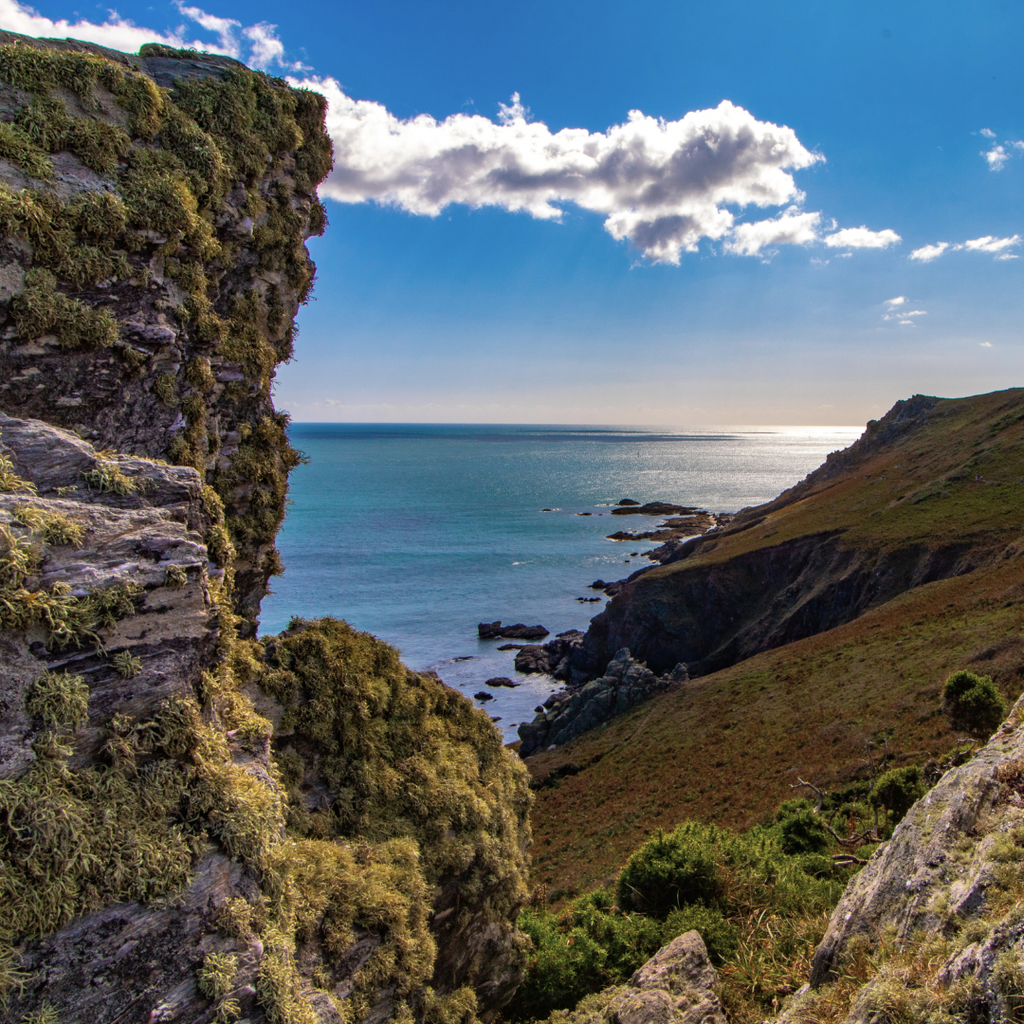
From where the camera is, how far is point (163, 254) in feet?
32.7

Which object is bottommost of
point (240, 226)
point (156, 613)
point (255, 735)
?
point (255, 735)

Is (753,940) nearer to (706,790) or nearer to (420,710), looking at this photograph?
(420,710)

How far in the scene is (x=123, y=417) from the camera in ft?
31.2

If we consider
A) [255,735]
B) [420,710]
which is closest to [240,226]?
[255,735]

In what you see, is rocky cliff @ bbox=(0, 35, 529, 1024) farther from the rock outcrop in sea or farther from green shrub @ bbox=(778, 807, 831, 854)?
the rock outcrop in sea

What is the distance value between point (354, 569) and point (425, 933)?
322 ft

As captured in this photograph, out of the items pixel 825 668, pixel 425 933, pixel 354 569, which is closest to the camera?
pixel 425 933

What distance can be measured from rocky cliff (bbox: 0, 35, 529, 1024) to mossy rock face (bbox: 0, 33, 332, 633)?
0.04 metres

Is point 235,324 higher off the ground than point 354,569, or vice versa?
point 235,324

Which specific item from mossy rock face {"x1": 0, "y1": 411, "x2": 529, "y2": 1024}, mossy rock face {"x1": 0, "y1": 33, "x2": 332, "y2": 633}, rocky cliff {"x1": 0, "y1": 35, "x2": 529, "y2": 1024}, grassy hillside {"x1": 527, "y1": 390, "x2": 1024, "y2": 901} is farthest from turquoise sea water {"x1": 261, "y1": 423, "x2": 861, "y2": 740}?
mossy rock face {"x1": 0, "y1": 411, "x2": 529, "y2": 1024}

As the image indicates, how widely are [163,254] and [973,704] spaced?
29.7m

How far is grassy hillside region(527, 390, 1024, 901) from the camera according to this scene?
112ft

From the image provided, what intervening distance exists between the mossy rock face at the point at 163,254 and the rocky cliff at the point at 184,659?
4cm

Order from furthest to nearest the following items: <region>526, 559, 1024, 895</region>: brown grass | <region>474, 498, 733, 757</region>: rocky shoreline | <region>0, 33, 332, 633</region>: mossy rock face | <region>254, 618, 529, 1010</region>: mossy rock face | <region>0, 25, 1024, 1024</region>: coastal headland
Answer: <region>474, 498, 733, 757</region>: rocky shoreline < <region>526, 559, 1024, 895</region>: brown grass < <region>254, 618, 529, 1010</region>: mossy rock face < <region>0, 33, 332, 633</region>: mossy rock face < <region>0, 25, 1024, 1024</region>: coastal headland
